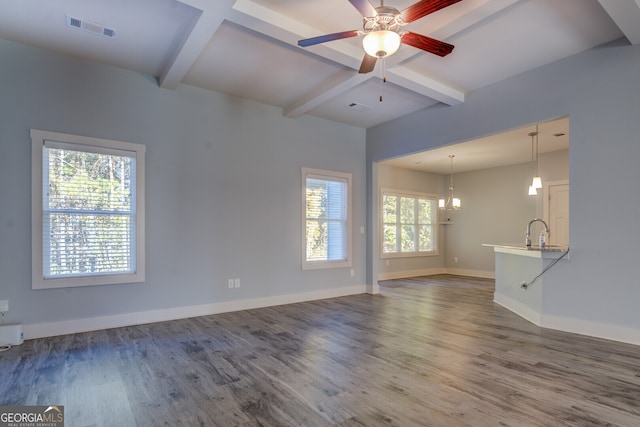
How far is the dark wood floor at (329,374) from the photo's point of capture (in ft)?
7.14

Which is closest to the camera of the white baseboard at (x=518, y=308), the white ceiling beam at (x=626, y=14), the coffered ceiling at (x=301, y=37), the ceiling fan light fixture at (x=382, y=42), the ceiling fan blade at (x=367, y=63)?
the ceiling fan light fixture at (x=382, y=42)

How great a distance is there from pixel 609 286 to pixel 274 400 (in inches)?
143

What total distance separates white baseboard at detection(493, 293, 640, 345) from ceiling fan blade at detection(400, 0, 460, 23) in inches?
144

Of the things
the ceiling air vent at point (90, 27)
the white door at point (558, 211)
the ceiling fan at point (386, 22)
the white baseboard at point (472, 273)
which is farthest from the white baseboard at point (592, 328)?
the ceiling air vent at point (90, 27)

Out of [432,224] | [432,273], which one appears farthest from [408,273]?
[432,224]

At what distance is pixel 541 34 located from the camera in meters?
3.45

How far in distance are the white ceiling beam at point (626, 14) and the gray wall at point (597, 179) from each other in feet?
1.32

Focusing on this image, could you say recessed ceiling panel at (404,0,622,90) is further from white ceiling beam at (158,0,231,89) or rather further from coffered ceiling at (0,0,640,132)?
white ceiling beam at (158,0,231,89)

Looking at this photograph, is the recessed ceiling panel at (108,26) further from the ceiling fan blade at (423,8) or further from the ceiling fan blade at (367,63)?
the ceiling fan blade at (423,8)

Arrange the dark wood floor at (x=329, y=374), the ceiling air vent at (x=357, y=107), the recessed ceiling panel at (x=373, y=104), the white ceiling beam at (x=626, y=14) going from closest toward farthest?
1. the dark wood floor at (x=329, y=374)
2. the white ceiling beam at (x=626, y=14)
3. the recessed ceiling panel at (x=373, y=104)
4. the ceiling air vent at (x=357, y=107)

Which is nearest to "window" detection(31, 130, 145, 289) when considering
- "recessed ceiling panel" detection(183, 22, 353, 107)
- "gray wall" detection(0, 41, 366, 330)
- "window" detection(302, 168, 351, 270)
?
"gray wall" detection(0, 41, 366, 330)

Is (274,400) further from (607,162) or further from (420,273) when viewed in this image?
(420,273)

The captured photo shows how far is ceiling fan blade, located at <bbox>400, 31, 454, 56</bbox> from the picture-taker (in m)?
2.68

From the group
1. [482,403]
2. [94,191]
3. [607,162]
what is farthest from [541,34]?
[94,191]
